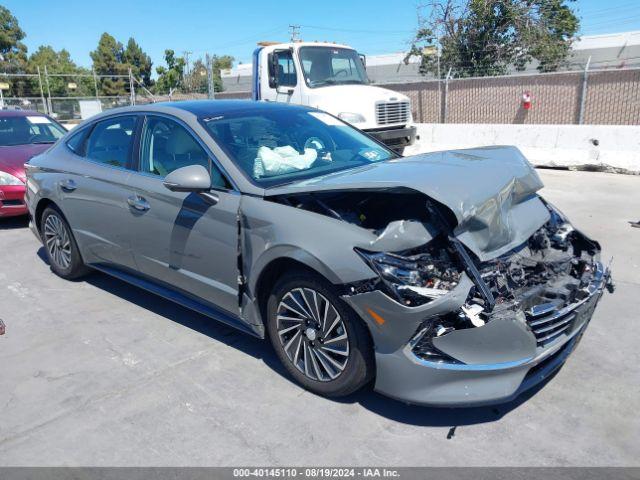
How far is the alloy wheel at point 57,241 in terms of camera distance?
5.26m

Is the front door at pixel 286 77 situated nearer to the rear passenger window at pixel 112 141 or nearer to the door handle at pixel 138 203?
the rear passenger window at pixel 112 141

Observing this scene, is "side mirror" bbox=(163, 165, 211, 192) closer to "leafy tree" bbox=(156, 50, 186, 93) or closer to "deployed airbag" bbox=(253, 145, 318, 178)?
"deployed airbag" bbox=(253, 145, 318, 178)

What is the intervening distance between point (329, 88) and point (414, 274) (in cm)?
829

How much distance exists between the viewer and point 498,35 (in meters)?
23.2

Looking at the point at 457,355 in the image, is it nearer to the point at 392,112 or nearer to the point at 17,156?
the point at 17,156

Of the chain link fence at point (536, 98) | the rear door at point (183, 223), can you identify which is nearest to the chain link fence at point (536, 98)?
the chain link fence at point (536, 98)

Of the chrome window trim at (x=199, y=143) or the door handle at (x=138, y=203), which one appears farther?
the door handle at (x=138, y=203)

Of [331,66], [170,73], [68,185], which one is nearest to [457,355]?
[68,185]

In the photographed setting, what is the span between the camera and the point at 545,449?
110 inches

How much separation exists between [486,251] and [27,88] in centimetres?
5032

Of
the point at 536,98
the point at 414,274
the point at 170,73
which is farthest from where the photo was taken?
the point at 170,73

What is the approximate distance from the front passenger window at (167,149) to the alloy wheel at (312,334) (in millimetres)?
1109

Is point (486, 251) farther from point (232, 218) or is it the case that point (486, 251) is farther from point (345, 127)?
point (345, 127)

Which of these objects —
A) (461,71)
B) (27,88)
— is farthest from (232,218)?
(27,88)
